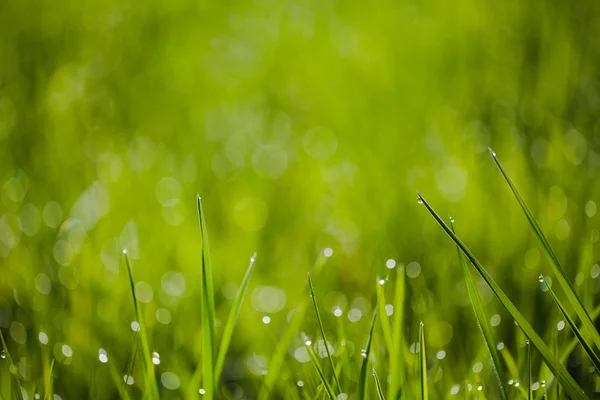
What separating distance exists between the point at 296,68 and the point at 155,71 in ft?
1.45

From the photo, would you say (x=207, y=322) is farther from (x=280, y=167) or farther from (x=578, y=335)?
(x=280, y=167)

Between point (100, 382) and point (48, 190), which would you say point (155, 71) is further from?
point (100, 382)

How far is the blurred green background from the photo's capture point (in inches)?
34.2

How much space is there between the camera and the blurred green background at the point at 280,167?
868 mm

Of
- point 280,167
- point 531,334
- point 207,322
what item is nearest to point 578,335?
point 531,334

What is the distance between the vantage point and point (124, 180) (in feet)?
4.12

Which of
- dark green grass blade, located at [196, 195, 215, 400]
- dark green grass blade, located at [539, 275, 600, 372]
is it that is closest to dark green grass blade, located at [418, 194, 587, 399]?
dark green grass blade, located at [539, 275, 600, 372]

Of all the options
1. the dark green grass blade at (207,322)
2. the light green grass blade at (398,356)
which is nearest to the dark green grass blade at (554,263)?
the light green grass blade at (398,356)

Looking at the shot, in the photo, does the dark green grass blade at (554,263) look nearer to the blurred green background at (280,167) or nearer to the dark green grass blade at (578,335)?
the dark green grass blade at (578,335)

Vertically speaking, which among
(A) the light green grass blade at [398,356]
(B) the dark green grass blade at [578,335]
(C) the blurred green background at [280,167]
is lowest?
(B) the dark green grass blade at [578,335]

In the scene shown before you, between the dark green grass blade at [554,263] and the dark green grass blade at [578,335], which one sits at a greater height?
the dark green grass blade at [554,263]

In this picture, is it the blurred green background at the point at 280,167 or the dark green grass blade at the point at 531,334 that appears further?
the blurred green background at the point at 280,167

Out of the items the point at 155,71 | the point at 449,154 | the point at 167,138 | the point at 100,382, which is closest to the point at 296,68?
the point at 155,71

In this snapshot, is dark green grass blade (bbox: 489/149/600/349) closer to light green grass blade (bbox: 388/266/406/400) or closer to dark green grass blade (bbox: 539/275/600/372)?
dark green grass blade (bbox: 539/275/600/372)
